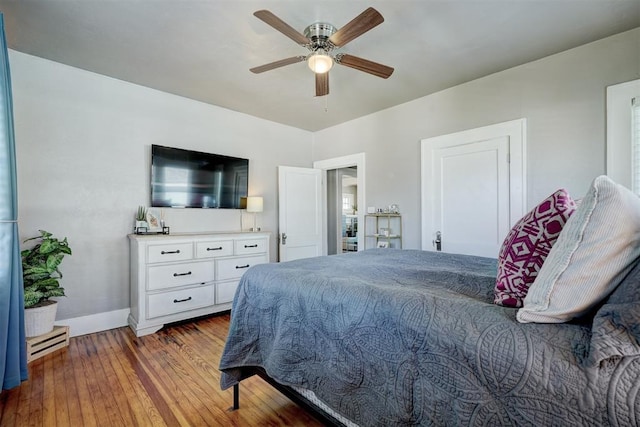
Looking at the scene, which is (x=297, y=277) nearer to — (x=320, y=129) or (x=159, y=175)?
(x=159, y=175)

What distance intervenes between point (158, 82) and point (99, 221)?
1.65m

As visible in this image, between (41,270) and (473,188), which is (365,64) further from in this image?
(41,270)

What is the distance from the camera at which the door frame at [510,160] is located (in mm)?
2910

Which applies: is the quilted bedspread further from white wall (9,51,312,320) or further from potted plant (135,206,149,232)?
white wall (9,51,312,320)

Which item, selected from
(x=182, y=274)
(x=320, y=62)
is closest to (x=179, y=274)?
(x=182, y=274)

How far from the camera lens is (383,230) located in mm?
4051

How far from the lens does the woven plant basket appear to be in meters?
2.46

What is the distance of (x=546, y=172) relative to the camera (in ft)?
9.13

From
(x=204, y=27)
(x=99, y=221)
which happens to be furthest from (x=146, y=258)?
(x=204, y=27)

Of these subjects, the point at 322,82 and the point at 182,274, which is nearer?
the point at 322,82

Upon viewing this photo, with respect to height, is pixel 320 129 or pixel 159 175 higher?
pixel 320 129

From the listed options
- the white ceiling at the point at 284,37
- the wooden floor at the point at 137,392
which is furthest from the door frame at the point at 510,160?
the wooden floor at the point at 137,392

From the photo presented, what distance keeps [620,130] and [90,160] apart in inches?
193

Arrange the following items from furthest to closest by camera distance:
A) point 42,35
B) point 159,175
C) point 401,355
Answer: point 159,175 < point 42,35 < point 401,355
